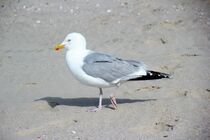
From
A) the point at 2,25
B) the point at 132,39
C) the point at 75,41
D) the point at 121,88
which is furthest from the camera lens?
the point at 2,25

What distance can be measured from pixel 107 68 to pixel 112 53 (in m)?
2.28

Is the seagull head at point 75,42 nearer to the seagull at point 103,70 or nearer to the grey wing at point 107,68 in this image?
the seagull at point 103,70

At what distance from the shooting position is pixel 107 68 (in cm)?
597

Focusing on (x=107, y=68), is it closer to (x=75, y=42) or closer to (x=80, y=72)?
(x=80, y=72)

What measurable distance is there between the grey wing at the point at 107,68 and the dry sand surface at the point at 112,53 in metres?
0.33

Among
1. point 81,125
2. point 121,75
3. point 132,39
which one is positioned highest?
point 132,39

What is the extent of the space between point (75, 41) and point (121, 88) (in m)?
0.96

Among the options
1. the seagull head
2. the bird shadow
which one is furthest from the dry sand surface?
the seagull head

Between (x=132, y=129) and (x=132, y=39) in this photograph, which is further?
(x=132, y=39)

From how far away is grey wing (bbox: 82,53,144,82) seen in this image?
5.95 meters

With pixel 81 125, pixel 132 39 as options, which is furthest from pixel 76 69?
pixel 132 39

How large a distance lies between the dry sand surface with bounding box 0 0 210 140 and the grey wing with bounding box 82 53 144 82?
33 cm

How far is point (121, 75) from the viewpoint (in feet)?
19.6

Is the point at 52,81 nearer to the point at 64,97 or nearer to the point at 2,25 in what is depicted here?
the point at 64,97
